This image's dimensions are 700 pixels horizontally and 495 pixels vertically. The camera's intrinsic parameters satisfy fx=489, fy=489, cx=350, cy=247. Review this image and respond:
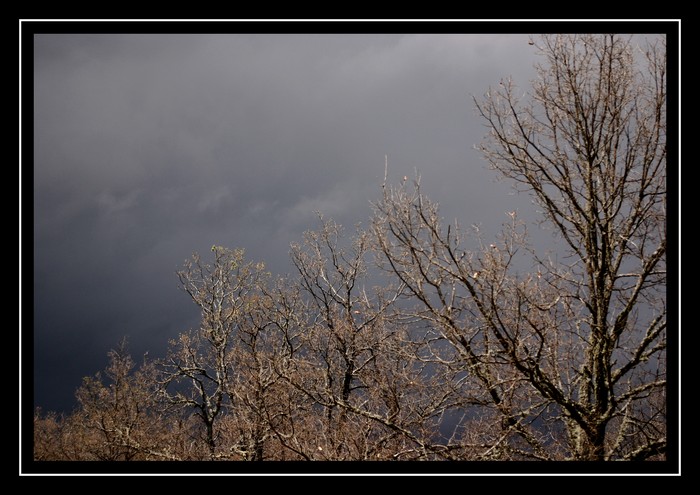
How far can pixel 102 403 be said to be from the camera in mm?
18047

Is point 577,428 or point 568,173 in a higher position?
point 568,173

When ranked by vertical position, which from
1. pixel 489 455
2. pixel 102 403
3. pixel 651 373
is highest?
pixel 651 373

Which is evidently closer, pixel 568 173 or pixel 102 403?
pixel 568 173

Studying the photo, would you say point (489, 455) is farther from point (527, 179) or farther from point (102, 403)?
point (102, 403)

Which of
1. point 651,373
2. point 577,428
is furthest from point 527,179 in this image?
point 577,428

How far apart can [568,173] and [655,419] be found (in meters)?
3.08
